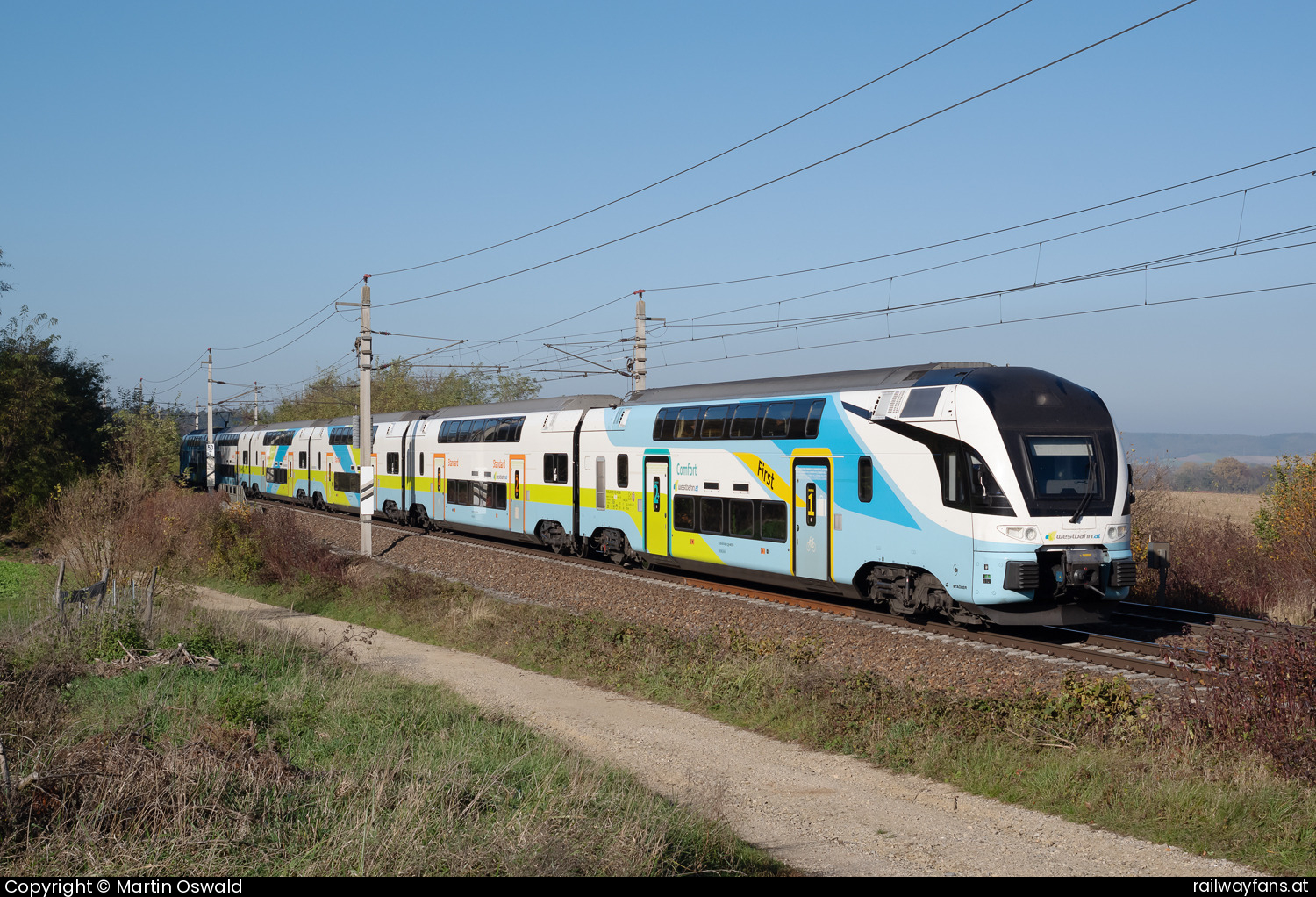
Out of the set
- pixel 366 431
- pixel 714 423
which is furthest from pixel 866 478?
pixel 366 431

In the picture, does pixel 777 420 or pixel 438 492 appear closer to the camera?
pixel 777 420

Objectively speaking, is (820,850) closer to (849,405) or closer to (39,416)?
(849,405)

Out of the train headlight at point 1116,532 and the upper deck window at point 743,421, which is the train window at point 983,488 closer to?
the train headlight at point 1116,532

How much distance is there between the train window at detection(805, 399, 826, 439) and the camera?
1567 cm

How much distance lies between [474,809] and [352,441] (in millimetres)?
30476

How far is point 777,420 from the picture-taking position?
651 inches

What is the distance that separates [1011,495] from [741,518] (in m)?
5.61

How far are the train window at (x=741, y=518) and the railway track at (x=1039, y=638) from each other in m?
1.23

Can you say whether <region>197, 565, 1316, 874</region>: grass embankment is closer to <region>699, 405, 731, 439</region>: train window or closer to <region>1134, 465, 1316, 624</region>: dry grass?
<region>699, 405, 731, 439</region>: train window

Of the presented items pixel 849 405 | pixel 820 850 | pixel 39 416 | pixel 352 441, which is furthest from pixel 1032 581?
pixel 39 416

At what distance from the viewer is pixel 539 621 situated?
52.6 feet

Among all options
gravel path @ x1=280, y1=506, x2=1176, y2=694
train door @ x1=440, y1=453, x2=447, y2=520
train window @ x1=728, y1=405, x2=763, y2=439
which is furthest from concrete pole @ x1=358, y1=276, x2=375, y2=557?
train window @ x1=728, y1=405, x2=763, y2=439

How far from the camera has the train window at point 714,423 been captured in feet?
58.5

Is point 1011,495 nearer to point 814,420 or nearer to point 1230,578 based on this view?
point 814,420
